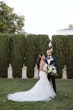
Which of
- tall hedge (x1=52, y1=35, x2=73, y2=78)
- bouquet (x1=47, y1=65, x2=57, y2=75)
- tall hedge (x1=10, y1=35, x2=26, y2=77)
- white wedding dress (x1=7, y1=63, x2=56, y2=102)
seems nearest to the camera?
white wedding dress (x1=7, y1=63, x2=56, y2=102)

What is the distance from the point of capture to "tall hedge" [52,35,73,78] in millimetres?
22844

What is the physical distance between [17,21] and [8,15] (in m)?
1.94

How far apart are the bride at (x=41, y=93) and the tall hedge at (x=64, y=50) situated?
848 cm

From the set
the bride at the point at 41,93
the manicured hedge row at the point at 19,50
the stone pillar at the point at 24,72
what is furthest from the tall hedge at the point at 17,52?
the bride at the point at 41,93

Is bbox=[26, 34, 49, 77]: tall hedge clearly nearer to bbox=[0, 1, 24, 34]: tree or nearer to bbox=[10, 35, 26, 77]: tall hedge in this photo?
bbox=[10, 35, 26, 77]: tall hedge

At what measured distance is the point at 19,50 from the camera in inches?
921

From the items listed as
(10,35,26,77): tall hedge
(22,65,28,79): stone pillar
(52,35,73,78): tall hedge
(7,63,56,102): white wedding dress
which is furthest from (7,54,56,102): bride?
(22,65,28,79): stone pillar

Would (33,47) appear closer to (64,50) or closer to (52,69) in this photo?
(64,50)

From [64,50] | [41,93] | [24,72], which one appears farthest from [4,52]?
[41,93]

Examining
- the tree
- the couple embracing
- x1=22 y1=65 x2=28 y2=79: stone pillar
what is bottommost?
x1=22 y1=65 x2=28 y2=79: stone pillar

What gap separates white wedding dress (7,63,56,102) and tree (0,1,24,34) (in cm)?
3115

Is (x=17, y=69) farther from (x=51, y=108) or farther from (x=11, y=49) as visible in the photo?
(x=51, y=108)

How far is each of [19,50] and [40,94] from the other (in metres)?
9.86

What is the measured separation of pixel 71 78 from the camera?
2305 cm
